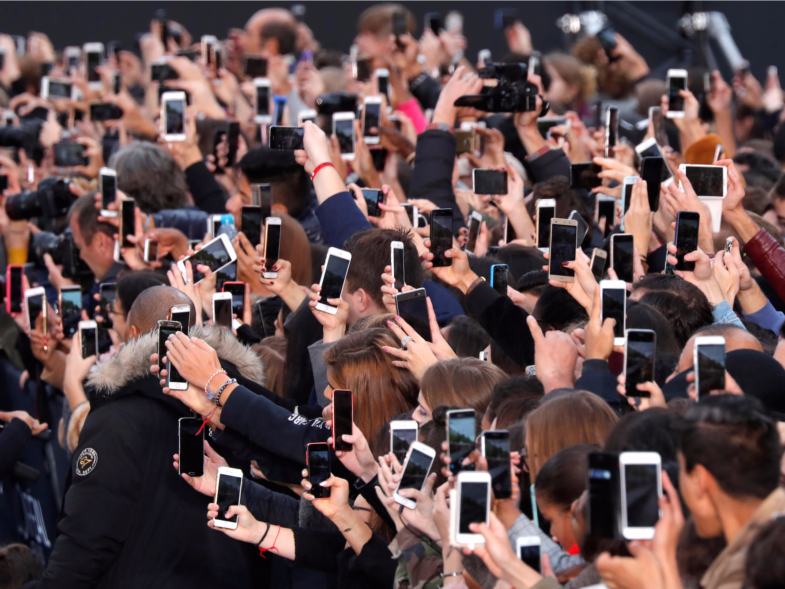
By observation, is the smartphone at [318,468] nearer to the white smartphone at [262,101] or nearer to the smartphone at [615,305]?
the smartphone at [615,305]

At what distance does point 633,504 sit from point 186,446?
1.45 m

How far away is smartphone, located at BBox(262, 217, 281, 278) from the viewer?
3.72 m

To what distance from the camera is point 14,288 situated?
4.78 metres

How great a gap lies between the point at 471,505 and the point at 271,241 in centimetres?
192

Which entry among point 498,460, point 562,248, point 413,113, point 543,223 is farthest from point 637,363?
point 413,113

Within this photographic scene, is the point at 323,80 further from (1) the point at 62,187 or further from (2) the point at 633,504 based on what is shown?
(2) the point at 633,504

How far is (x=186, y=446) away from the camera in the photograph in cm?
289

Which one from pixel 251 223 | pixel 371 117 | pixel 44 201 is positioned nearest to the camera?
pixel 251 223

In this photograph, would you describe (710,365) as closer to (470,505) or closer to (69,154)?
(470,505)

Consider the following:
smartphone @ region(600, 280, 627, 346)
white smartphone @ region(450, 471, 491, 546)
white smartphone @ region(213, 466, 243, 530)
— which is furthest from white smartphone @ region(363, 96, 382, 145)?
white smartphone @ region(450, 471, 491, 546)

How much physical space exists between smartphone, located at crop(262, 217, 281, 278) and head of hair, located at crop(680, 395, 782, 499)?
2152 mm

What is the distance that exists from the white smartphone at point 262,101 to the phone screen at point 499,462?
4.14 meters

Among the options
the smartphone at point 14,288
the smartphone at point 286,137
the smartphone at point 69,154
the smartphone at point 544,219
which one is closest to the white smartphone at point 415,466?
the smartphone at point 544,219

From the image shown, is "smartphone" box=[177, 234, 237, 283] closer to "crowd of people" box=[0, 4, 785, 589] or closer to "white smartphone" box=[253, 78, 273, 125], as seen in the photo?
"crowd of people" box=[0, 4, 785, 589]
